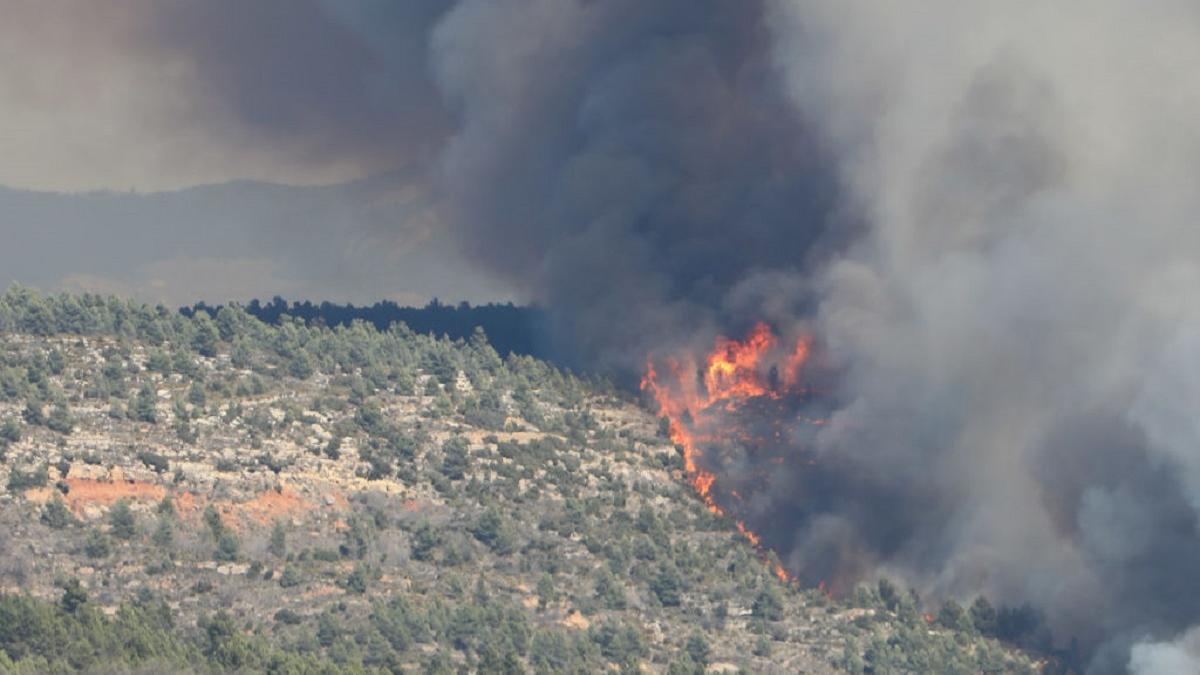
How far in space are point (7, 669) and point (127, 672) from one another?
25.2 feet

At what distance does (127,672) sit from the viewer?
655ft

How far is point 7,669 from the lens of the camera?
197 meters
